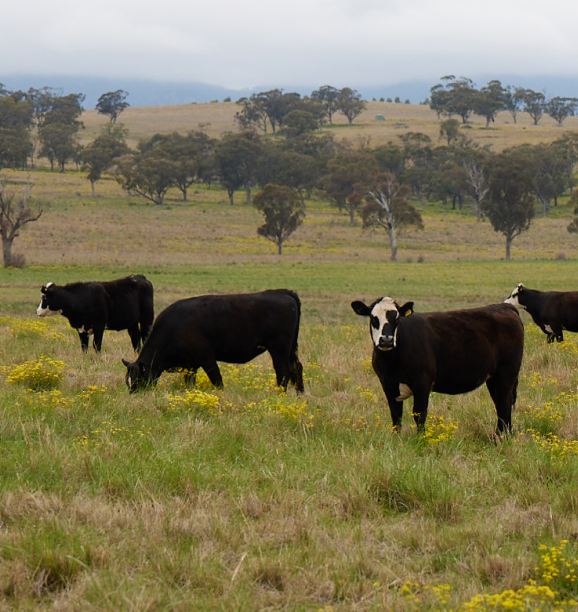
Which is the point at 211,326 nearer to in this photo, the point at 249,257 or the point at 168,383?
the point at 168,383

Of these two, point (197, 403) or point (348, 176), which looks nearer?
point (197, 403)

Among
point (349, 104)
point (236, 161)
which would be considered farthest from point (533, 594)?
point (349, 104)

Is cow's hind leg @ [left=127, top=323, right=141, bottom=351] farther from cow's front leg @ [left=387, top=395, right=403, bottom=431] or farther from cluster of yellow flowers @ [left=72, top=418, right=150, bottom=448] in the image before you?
cow's front leg @ [left=387, top=395, right=403, bottom=431]

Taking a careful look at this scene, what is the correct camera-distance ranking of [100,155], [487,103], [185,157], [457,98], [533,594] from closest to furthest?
[533,594] → [185,157] → [100,155] → [487,103] → [457,98]

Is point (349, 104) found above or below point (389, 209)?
above

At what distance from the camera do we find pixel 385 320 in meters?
7.80

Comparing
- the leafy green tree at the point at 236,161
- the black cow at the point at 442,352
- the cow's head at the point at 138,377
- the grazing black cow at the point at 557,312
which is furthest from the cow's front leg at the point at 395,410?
the leafy green tree at the point at 236,161

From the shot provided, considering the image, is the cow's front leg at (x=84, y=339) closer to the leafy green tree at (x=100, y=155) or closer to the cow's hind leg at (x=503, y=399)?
the cow's hind leg at (x=503, y=399)

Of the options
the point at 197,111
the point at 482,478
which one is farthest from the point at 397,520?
the point at 197,111

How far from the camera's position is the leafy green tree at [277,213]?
68250 mm

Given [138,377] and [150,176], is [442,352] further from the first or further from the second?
[150,176]

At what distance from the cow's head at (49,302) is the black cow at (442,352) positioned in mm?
8271


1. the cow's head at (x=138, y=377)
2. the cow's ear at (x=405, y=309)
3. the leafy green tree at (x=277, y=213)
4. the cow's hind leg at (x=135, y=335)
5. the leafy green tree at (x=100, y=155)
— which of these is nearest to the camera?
the cow's ear at (x=405, y=309)

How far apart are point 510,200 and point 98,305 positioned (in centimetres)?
6081
